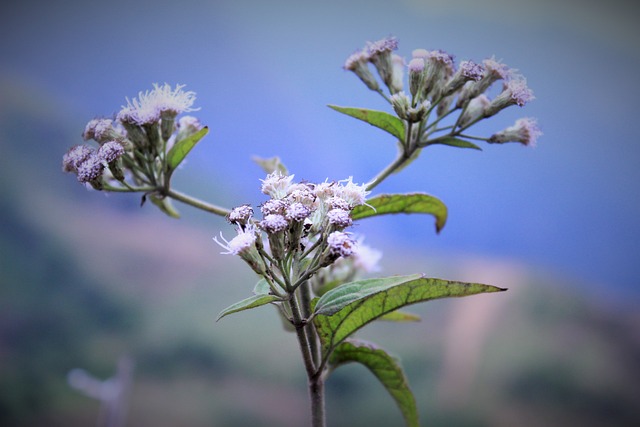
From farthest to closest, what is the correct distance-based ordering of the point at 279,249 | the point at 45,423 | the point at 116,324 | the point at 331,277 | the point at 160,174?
the point at 116,324 → the point at 45,423 → the point at 331,277 → the point at 160,174 → the point at 279,249

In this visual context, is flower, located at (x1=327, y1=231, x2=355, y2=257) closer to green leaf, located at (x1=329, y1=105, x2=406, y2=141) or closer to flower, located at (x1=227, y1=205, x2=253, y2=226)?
flower, located at (x1=227, y1=205, x2=253, y2=226)

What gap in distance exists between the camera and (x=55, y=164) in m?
4.08

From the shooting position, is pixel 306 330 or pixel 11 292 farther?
pixel 11 292

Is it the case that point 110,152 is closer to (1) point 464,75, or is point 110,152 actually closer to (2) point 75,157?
(2) point 75,157

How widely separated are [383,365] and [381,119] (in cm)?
31

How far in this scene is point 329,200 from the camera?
649mm

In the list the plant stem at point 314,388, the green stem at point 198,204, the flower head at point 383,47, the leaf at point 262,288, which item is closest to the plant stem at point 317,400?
the plant stem at point 314,388

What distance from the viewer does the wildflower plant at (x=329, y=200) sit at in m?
Result: 0.62

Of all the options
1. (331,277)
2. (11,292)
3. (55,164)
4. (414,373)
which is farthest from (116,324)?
(331,277)

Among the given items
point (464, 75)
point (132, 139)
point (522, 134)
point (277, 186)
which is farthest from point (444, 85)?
point (132, 139)

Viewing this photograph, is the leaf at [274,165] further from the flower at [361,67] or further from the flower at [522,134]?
the flower at [522,134]

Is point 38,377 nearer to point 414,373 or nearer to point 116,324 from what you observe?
point 116,324

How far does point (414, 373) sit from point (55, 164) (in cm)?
266

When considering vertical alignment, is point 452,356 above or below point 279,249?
above
